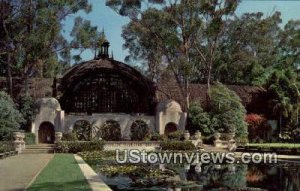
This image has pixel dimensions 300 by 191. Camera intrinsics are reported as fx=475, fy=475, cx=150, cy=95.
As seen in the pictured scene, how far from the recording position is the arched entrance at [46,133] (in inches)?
1602

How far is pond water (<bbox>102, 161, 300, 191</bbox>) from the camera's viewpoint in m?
15.4

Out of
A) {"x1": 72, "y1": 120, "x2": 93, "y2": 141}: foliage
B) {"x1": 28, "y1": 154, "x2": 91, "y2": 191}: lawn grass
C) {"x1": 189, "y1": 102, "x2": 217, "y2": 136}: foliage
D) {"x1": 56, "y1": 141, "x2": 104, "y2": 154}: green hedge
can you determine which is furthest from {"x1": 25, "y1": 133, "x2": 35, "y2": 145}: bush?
{"x1": 28, "y1": 154, "x2": 91, "y2": 191}: lawn grass

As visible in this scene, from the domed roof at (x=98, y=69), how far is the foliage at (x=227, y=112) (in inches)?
256

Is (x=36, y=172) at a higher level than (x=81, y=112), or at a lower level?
lower

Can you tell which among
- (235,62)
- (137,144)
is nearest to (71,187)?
(137,144)

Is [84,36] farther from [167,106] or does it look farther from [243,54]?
[243,54]

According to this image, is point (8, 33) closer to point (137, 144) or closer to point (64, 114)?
point (64, 114)

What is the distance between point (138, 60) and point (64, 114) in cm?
1952

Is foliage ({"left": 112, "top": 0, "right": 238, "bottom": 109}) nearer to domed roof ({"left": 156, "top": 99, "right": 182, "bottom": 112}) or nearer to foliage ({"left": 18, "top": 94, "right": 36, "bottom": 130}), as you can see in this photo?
domed roof ({"left": 156, "top": 99, "right": 182, "bottom": 112})

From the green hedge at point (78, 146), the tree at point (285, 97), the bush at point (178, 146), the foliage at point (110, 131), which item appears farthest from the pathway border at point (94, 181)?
the tree at point (285, 97)

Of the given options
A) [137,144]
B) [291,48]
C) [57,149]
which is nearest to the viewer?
[57,149]

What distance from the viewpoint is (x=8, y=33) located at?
40469 millimetres

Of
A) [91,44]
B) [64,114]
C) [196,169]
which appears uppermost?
[91,44]

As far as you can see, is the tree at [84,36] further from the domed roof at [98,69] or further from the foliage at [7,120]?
the foliage at [7,120]
